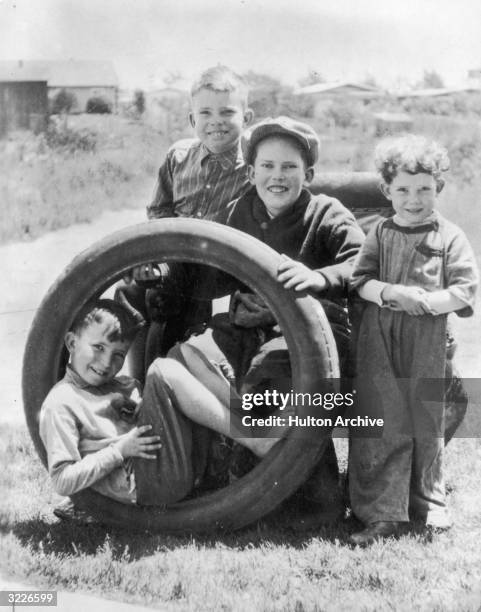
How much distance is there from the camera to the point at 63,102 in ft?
11.3

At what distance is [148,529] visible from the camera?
306cm

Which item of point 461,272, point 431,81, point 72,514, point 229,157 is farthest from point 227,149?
point 72,514

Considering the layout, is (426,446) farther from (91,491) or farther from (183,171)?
(183,171)

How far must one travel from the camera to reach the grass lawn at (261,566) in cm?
281

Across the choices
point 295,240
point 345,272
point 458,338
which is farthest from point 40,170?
point 458,338

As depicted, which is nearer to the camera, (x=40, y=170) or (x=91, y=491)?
(x=91, y=491)

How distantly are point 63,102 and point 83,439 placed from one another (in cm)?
132

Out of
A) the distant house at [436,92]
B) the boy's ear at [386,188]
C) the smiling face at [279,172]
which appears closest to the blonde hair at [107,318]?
the smiling face at [279,172]

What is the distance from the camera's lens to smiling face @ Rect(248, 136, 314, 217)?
307cm

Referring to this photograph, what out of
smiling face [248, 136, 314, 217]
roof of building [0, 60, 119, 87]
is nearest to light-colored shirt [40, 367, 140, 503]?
smiling face [248, 136, 314, 217]

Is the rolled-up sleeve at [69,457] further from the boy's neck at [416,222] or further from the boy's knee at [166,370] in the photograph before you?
the boy's neck at [416,222]

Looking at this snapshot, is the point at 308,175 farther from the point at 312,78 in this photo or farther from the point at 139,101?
the point at 139,101

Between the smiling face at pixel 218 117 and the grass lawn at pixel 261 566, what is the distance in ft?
4.46

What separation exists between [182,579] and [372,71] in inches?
74.1
